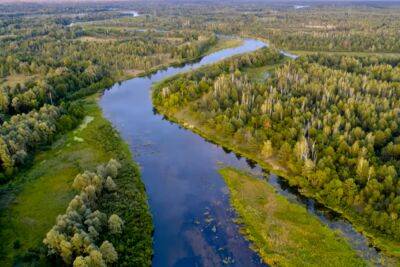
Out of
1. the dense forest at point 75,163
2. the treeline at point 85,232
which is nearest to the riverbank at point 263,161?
the dense forest at point 75,163

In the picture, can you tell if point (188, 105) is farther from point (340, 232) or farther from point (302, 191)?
point (340, 232)

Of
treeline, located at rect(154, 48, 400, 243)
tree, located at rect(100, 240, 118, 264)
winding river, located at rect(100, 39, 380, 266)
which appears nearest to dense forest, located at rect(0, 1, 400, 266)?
Result: tree, located at rect(100, 240, 118, 264)

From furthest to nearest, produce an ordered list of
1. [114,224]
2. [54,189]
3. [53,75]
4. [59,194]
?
[53,75]
[54,189]
[59,194]
[114,224]

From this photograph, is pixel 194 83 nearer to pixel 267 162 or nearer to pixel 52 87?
pixel 52 87

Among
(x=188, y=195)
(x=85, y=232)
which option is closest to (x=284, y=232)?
(x=188, y=195)

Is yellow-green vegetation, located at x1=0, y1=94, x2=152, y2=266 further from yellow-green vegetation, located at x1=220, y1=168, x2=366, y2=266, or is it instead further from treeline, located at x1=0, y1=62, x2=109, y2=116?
treeline, located at x1=0, y1=62, x2=109, y2=116

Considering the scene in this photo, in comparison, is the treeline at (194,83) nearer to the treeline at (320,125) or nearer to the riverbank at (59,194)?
the treeline at (320,125)
